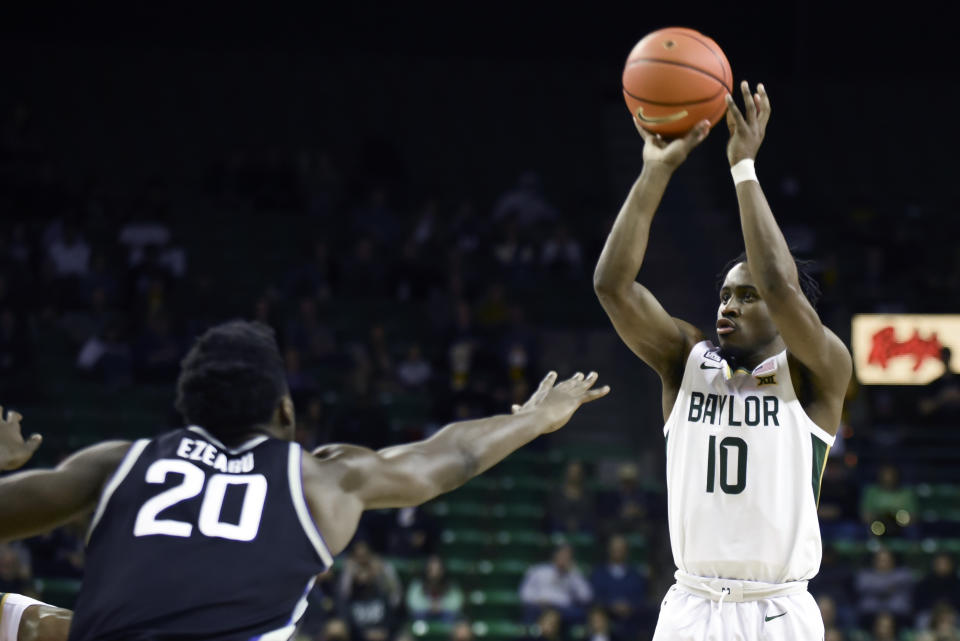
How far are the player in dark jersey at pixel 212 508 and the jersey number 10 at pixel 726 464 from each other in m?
1.57

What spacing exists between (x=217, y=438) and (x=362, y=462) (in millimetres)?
381

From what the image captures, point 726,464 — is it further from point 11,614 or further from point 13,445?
point 11,614

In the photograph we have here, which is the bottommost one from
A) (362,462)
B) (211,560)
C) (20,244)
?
(211,560)

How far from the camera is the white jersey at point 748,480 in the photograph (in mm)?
4469

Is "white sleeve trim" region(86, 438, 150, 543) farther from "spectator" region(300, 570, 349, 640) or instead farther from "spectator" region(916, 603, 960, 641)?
"spectator" region(916, 603, 960, 641)

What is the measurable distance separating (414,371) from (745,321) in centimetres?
921

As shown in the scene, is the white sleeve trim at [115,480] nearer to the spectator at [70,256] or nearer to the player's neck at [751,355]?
the player's neck at [751,355]

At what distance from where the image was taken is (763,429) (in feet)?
14.9

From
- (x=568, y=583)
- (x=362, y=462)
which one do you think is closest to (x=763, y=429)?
(x=362, y=462)

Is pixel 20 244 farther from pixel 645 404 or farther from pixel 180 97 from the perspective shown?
pixel 645 404

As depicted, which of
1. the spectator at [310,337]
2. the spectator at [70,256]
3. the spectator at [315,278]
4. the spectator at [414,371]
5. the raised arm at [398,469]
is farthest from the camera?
the spectator at [315,278]

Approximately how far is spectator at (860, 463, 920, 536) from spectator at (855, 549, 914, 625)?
80cm

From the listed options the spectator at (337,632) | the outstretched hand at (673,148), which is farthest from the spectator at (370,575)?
the outstretched hand at (673,148)

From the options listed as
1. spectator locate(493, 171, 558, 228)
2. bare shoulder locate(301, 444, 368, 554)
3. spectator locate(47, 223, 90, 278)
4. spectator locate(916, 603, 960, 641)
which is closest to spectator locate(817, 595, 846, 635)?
spectator locate(916, 603, 960, 641)
